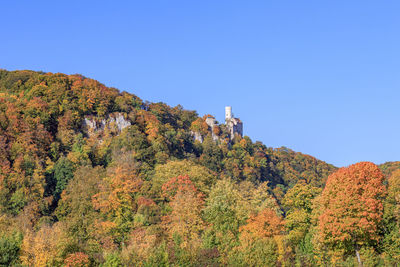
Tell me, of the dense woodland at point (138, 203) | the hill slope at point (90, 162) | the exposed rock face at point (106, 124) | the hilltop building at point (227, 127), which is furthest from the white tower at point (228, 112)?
the exposed rock face at point (106, 124)

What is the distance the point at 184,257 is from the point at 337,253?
49.1 ft

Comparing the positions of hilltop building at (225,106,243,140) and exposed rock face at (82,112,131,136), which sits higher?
hilltop building at (225,106,243,140)

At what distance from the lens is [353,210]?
160 ft

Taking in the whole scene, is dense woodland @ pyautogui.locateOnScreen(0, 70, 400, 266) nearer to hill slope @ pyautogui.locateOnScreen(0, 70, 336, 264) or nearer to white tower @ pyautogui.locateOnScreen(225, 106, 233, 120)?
hill slope @ pyautogui.locateOnScreen(0, 70, 336, 264)

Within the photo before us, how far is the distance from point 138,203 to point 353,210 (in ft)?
91.0

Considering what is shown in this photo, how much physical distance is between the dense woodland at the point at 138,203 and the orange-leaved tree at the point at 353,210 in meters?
0.11

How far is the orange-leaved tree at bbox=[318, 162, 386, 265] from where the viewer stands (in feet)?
158

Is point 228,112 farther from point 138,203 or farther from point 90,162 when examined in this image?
point 138,203

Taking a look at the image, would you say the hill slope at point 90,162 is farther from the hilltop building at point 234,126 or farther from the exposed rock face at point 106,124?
the hilltop building at point 234,126

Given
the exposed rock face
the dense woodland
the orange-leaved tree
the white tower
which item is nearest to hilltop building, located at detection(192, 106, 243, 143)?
the white tower

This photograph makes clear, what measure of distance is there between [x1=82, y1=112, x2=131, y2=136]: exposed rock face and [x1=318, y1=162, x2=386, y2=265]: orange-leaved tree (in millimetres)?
53764

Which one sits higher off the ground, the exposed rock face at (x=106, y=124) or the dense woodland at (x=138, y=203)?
the exposed rock face at (x=106, y=124)

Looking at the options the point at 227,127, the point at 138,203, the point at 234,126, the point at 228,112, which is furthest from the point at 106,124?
the point at 228,112

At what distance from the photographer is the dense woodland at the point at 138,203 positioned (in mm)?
50219
